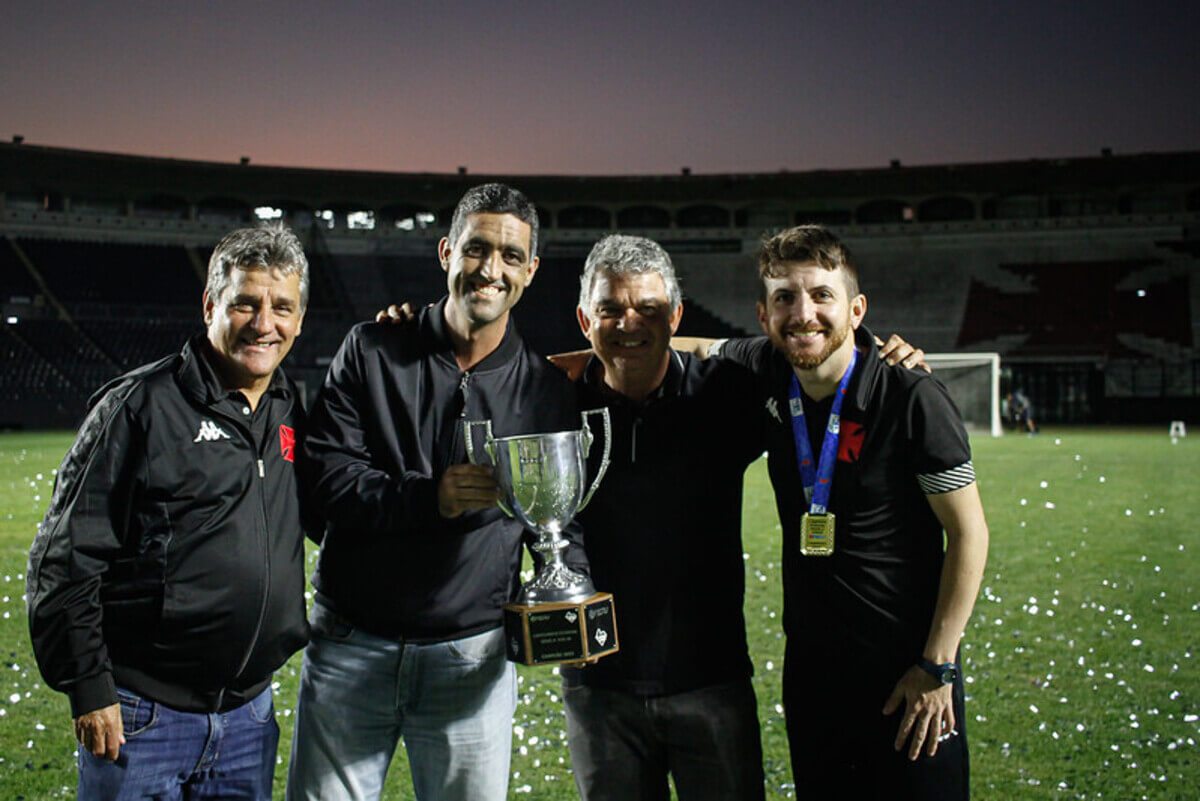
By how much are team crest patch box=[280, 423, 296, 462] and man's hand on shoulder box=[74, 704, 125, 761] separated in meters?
0.82

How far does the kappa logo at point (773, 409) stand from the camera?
333 cm

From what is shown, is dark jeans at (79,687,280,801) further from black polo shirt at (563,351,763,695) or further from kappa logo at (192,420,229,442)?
black polo shirt at (563,351,763,695)

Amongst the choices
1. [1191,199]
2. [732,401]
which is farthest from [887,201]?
[732,401]

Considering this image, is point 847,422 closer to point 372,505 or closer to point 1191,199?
point 372,505

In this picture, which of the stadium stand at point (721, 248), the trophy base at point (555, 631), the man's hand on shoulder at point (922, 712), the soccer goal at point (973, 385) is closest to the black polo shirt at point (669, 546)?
the trophy base at point (555, 631)

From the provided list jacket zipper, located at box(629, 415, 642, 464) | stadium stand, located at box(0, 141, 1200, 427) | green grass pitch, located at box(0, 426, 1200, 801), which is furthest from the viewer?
stadium stand, located at box(0, 141, 1200, 427)

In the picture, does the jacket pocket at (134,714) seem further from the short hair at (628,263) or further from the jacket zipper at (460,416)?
the short hair at (628,263)

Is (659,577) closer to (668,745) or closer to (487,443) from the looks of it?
(668,745)

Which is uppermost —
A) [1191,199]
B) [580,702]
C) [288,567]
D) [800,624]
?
[1191,199]

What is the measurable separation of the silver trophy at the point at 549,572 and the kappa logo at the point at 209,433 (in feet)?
2.41

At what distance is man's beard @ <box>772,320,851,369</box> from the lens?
3.13 meters

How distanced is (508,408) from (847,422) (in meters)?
1.06

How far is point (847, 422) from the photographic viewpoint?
3160mm

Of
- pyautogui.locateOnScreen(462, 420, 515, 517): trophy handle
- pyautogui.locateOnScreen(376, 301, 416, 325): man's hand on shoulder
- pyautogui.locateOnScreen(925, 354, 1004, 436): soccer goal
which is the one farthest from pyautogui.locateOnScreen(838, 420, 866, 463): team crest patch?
pyautogui.locateOnScreen(925, 354, 1004, 436): soccer goal
